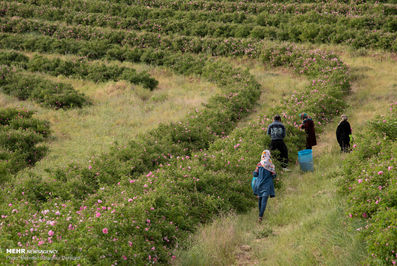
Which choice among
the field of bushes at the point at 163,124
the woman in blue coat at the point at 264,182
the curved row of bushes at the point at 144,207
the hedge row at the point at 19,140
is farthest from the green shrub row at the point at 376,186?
the hedge row at the point at 19,140

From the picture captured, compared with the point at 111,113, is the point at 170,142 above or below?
above

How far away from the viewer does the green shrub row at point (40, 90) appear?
19.9 metres

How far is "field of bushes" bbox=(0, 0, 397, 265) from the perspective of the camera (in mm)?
6488

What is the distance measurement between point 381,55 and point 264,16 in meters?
11.5

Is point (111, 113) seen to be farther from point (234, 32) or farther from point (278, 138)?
point (234, 32)

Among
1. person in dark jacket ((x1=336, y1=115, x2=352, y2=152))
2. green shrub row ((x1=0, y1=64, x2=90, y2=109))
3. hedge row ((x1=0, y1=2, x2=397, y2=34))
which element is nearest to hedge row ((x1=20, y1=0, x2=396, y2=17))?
hedge row ((x1=0, y1=2, x2=397, y2=34))

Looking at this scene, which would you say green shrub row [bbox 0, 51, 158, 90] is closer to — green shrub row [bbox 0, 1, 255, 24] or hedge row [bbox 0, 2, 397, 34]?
hedge row [bbox 0, 2, 397, 34]

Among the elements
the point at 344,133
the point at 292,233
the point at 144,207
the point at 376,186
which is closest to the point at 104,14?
the point at 344,133

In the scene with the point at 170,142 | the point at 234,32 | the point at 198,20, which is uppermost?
the point at 198,20

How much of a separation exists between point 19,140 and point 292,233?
420 inches

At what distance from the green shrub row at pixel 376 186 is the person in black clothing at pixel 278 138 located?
2669 millimetres

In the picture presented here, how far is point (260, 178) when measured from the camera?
337 inches

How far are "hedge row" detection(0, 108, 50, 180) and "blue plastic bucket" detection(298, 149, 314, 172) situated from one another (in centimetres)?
822

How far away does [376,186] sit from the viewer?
6.40 m
